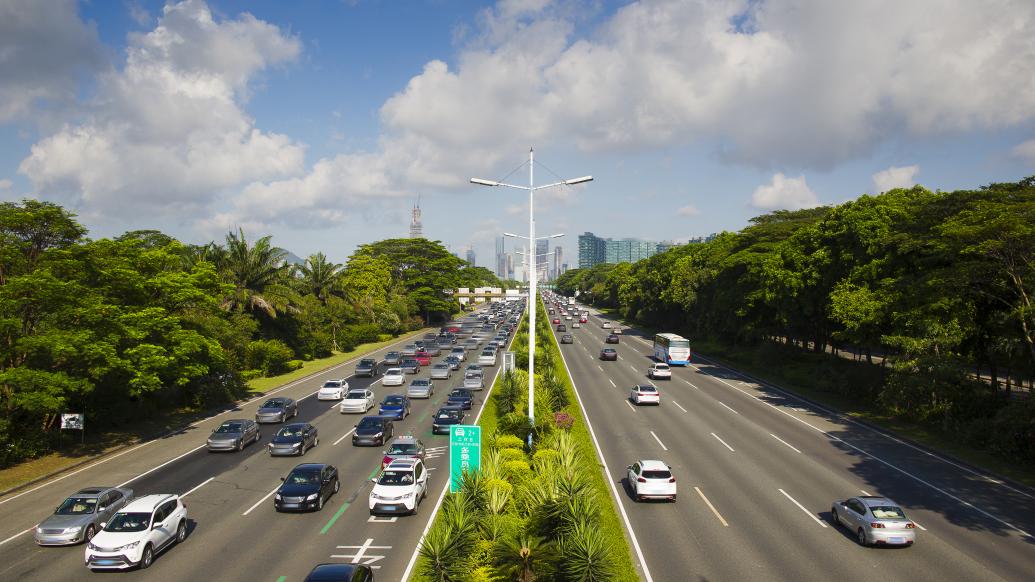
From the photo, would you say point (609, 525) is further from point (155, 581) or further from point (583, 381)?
point (583, 381)

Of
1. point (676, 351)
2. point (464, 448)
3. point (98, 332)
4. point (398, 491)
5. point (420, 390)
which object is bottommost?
point (420, 390)

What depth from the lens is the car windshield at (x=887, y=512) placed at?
57.8 ft

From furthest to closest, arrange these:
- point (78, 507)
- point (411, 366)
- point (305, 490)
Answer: point (411, 366) → point (305, 490) → point (78, 507)

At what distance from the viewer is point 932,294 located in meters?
31.1

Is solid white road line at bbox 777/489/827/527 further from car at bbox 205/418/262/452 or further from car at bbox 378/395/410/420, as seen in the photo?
car at bbox 205/418/262/452

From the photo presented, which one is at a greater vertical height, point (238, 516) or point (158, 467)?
point (238, 516)

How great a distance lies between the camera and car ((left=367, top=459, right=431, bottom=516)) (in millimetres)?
20375

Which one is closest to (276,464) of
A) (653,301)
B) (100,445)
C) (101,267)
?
(100,445)

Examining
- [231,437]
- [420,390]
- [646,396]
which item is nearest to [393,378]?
[420,390]

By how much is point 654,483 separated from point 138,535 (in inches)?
642

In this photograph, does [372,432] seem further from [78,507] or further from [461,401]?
[78,507]

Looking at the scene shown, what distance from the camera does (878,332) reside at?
3738 centimetres

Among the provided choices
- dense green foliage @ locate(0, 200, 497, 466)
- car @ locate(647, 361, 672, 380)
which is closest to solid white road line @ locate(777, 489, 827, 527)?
Answer: car @ locate(647, 361, 672, 380)

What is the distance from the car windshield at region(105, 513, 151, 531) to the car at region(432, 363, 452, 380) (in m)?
35.6
